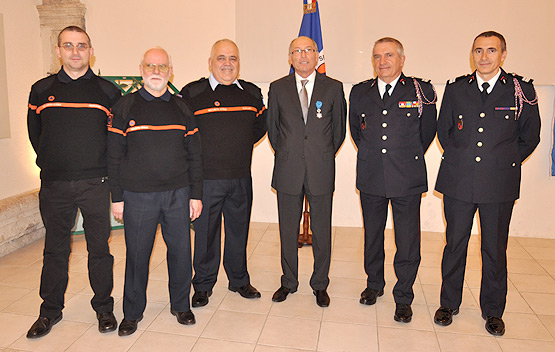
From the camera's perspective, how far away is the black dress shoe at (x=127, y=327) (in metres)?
2.83

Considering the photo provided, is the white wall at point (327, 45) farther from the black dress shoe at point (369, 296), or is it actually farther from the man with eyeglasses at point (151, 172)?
the man with eyeglasses at point (151, 172)

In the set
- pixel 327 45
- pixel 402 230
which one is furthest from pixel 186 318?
pixel 327 45

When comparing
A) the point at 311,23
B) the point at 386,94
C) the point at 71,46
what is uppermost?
the point at 311,23

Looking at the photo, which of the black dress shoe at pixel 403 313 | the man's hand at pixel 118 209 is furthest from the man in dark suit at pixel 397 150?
the man's hand at pixel 118 209

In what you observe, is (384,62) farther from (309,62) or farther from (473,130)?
(473,130)

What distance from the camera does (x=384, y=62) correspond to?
117 inches

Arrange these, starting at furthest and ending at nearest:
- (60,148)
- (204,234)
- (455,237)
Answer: (204,234) < (455,237) < (60,148)

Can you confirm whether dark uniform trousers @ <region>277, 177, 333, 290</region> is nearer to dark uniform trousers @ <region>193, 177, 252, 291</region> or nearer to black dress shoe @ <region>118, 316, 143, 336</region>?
dark uniform trousers @ <region>193, 177, 252, 291</region>

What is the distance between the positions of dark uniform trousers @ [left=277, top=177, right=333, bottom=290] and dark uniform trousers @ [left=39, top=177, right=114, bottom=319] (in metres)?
1.18

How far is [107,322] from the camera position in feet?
9.43

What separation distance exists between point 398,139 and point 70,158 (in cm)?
203

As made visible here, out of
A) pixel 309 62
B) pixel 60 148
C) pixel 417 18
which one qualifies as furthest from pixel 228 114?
pixel 417 18

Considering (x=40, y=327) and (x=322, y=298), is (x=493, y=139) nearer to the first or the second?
(x=322, y=298)

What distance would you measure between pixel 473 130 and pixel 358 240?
7.45ft
